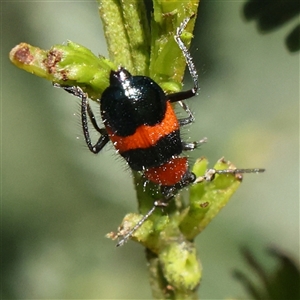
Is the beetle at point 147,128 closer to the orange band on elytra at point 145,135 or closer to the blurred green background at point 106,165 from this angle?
the orange band on elytra at point 145,135

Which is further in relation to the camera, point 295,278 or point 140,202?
point 295,278

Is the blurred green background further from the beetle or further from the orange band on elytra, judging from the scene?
the orange band on elytra

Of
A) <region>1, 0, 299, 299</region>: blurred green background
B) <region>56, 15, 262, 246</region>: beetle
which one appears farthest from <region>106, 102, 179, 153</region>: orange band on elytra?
<region>1, 0, 299, 299</region>: blurred green background

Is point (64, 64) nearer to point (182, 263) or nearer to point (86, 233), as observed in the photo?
point (182, 263)

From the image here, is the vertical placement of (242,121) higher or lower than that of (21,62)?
lower

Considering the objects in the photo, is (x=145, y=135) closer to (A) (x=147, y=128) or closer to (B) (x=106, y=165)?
(A) (x=147, y=128)

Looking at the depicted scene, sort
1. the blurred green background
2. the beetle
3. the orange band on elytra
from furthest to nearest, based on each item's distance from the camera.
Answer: the blurred green background, the orange band on elytra, the beetle

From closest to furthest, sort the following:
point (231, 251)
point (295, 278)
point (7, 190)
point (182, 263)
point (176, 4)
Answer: point (176, 4) < point (182, 263) < point (295, 278) < point (231, 251) < point (7, 190)

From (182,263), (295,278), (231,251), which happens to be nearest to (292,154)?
(231,251)

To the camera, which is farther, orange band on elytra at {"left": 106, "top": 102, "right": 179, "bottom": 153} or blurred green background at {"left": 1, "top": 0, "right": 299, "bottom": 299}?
blurred green background at {"left": 1, "top": 0, "right": 299, "bottom": 299}

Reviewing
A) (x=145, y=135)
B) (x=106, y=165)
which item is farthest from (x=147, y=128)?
(x=106, y=165)
